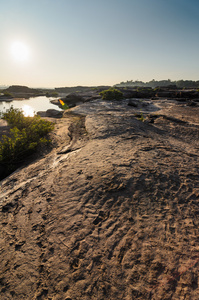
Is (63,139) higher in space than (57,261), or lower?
higher

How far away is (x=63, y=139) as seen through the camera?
17.4ft

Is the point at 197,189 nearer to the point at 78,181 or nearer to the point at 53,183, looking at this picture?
the point at 78,181

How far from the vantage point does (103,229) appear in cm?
182

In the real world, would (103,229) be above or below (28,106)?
below

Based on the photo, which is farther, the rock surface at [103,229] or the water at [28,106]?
the water at [28,106]

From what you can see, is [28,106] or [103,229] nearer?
[103,229]

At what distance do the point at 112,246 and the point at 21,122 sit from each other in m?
6.19

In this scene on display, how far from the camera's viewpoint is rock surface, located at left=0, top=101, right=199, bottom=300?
136 centimetres

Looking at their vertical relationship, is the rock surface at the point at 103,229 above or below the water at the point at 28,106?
below

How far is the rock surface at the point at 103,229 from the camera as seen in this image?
136 cm

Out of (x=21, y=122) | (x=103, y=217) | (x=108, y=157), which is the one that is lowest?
(x=103, y=217)

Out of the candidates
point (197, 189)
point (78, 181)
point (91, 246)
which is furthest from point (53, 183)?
point (197, 189)

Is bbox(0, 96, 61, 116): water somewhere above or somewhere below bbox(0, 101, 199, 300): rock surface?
above

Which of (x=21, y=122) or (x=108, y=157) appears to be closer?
(x=108, y=157)
